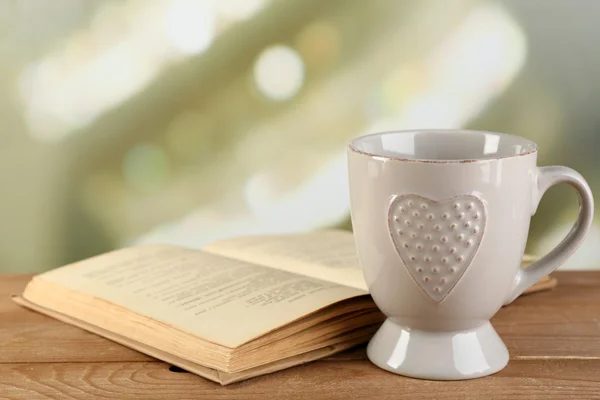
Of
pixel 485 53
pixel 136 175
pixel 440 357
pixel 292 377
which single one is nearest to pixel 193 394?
pixel 292 377

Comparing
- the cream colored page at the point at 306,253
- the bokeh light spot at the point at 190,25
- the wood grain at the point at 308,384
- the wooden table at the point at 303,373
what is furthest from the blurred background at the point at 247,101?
the wood grain at the point at 308,384

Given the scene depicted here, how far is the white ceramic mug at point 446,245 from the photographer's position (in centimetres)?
56

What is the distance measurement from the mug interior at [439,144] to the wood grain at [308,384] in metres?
0.18

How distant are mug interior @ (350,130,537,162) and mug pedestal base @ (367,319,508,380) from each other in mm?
142

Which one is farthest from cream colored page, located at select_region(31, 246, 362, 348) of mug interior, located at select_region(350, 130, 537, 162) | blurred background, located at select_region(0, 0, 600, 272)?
blurred background, located at select_region(0, 0, 600, 272)

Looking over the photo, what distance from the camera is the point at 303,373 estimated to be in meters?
0.63

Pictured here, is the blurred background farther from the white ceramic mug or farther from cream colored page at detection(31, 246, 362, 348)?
the white ceramic mug

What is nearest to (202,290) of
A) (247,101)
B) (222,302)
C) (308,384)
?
(222,302)

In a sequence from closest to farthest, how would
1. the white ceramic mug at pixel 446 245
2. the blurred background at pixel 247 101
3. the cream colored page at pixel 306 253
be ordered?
the white ceramic mug at pixel 446 245 → the cream colored page at pixel 306 253 → the blurred background at pixel 247 101

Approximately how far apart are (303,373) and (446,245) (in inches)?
6.2

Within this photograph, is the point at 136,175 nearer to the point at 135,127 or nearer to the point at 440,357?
the point at 135,127

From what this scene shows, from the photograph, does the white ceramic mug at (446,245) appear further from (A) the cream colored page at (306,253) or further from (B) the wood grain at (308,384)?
(A) the cream colored page at (306,253)

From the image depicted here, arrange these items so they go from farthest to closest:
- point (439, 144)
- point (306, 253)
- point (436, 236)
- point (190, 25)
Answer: point (190, 25), point (306, 253), point (439, 144), point (436, 236)

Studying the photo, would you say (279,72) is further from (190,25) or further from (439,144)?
(439,144)
